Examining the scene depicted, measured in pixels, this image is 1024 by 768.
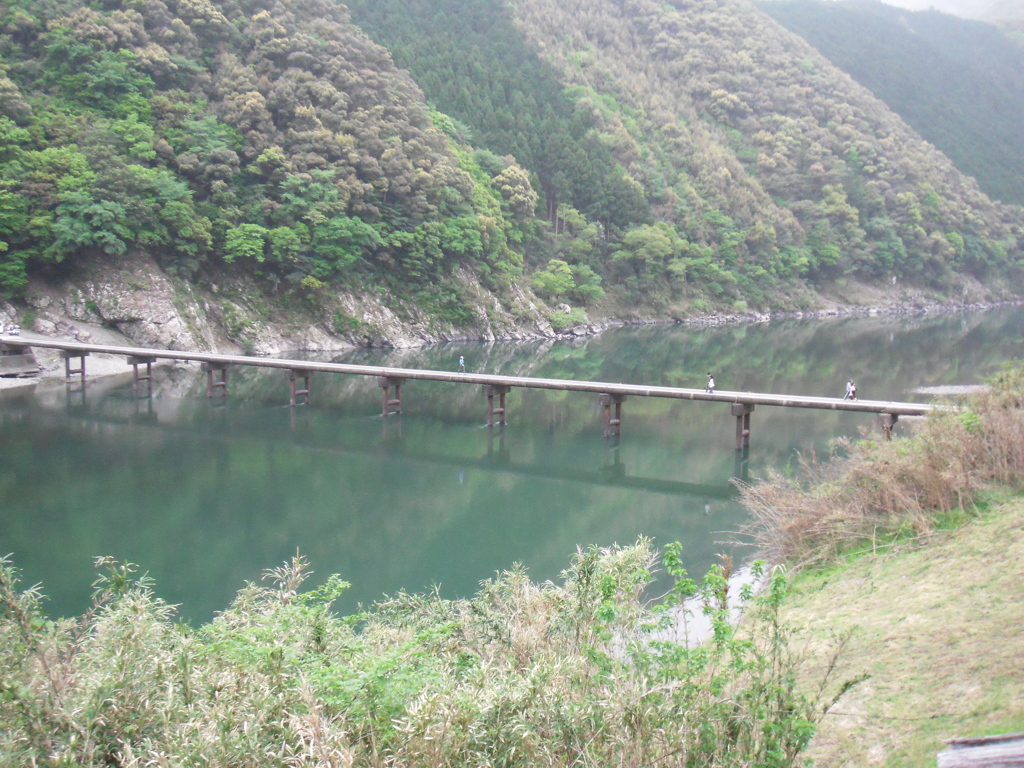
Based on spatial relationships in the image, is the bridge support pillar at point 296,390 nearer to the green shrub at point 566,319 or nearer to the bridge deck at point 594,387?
the bridge deck at point 594,387

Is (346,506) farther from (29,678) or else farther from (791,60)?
(791,60)

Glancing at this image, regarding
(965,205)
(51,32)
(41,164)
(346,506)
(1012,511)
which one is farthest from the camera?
(965,205)

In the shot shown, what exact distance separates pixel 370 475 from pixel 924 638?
51.7 ft

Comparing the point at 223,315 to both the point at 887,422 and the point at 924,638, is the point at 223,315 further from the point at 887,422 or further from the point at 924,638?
the point at 924,638

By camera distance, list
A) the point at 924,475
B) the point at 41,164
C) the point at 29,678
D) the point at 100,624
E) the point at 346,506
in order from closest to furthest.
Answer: the point at 29,678 < the point at 100,624 < the point at 924,475 < the point at 346,506 < the point at 41,164

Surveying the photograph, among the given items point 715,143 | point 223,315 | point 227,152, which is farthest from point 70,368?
point 715,143

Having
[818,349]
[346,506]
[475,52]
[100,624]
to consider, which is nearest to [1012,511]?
[100,624]

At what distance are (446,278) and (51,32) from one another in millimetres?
27150

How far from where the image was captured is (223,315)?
45.6 metres

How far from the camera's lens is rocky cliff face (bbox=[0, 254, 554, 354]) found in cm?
4059

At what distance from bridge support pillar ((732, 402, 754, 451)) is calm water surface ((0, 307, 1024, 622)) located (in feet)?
1.45

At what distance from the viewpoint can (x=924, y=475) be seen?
34.8 ft

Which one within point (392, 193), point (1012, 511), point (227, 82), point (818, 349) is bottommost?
point (818, 349)

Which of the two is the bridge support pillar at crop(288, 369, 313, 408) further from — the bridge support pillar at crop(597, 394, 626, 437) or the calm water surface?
the bridge support pillar at crop(597, 394, 626, 437)
